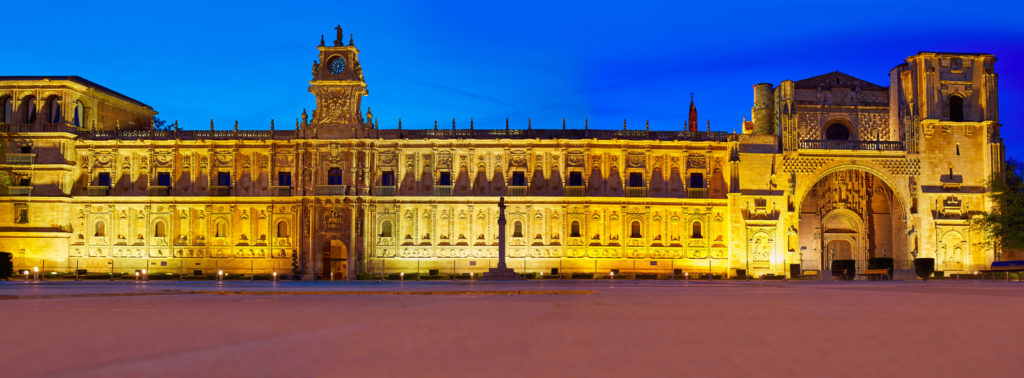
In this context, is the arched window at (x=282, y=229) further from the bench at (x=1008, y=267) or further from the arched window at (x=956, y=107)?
the arched window at (x=956, y=107)

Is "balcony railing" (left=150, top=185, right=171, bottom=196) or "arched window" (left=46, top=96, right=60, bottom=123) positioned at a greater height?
"arched window" (left=46, top=96, right=60, bottom=123)

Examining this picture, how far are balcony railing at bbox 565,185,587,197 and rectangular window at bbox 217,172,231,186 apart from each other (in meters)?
22.7

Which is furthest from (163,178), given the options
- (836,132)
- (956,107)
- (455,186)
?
(956,107)

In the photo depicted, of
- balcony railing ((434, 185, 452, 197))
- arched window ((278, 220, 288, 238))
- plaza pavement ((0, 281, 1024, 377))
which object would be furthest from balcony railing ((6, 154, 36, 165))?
plaza pavement ((0, 281, 1024, 377))

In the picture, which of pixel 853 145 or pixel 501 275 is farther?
pixel 853 145

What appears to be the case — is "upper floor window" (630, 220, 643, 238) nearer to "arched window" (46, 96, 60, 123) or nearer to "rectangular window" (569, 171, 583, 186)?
"rectangular window" (569, 171, 583, 186)

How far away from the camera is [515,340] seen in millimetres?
12273

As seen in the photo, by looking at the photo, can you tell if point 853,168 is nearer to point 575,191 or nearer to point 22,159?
point 575,191

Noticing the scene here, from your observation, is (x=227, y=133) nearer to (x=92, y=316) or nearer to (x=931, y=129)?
(x=92, y=316)

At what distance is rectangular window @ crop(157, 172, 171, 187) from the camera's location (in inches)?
2264

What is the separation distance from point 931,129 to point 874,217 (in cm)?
693

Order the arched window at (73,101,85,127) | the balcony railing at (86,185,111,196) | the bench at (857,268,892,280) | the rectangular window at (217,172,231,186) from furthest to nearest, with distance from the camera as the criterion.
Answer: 1. the arched window at (73,101,85,127)
2. the rectangular window at (217,172,231,186)
3. the balcony railing at (86,185,111,196)
4. the bench at (857,268,892,280)

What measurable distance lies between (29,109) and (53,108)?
151cm

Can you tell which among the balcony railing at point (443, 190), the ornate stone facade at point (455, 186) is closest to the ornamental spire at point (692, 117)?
the ornate stone facade at point (455, 186)
